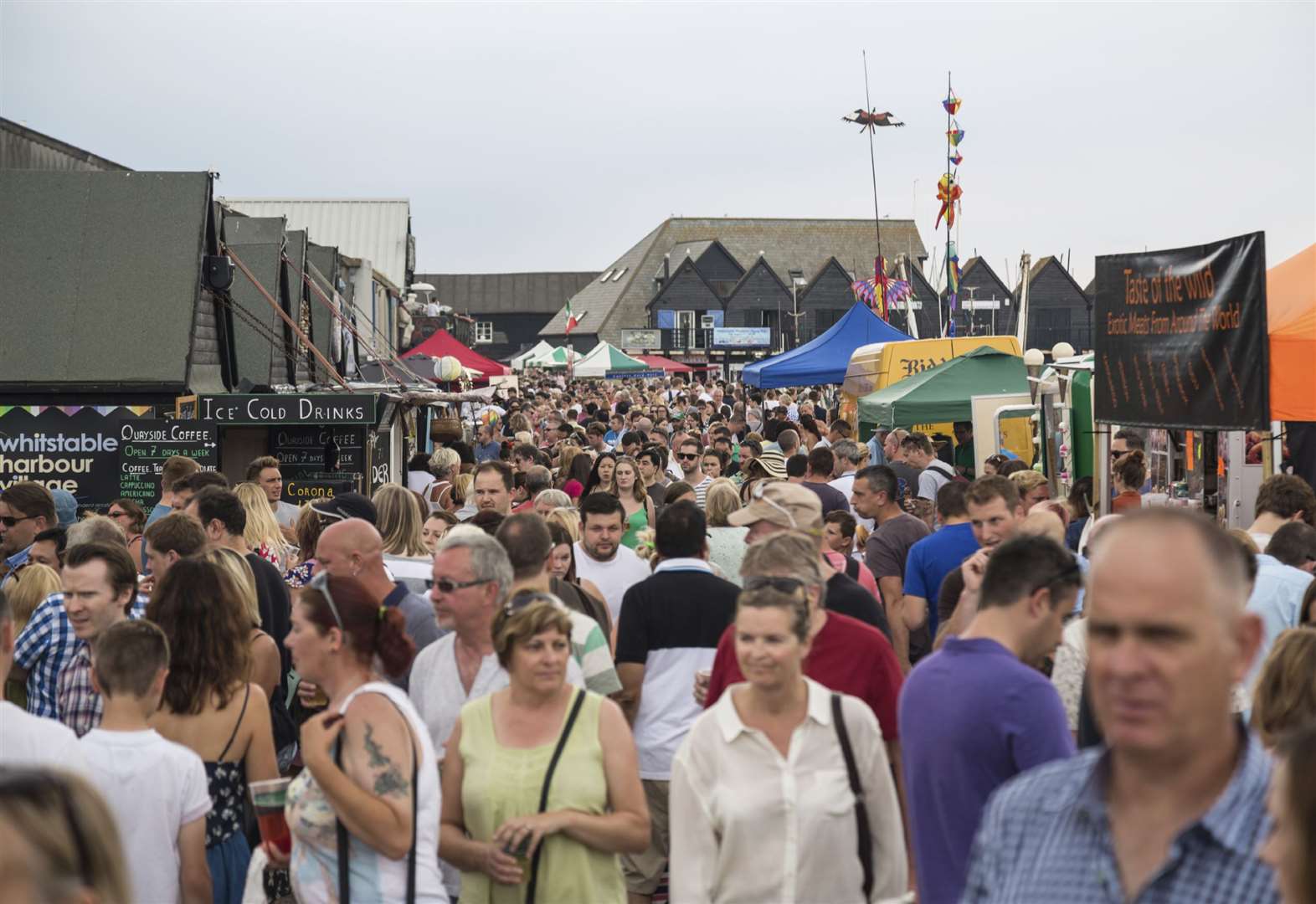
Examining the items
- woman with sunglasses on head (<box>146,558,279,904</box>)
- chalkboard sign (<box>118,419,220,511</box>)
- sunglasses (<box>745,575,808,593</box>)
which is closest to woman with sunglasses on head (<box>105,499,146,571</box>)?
chalkboard sign (<box>118,419,220,511</box>)

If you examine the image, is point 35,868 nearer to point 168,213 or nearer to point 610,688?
point 610,688

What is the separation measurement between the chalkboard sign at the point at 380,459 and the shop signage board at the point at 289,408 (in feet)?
2.61

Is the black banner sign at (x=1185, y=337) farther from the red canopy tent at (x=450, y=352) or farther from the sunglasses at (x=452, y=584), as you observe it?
the red canopy tent at (x=450, y=352)

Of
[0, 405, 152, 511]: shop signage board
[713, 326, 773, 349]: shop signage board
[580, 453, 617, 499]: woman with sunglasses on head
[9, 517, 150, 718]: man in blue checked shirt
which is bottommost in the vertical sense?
[9, 517, 150, 718]: man in blue checked shirt

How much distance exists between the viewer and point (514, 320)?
419 ft

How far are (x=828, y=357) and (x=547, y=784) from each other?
2129 centimetres

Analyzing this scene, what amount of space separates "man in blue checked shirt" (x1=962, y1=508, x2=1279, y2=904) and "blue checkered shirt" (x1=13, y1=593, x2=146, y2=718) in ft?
14.4

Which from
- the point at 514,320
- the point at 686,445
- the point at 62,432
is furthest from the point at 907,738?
the point at 514,320

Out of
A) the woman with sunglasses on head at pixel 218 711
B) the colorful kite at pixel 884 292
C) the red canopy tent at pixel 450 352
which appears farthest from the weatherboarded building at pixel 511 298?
the woman with sunglasses on head at pixel 218 711

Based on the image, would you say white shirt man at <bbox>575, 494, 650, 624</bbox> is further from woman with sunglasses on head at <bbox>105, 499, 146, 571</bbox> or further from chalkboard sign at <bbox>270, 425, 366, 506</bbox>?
chalkboard sign at <bbox>270, 425, 366, 506</bbox>

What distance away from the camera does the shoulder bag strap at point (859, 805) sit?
3912mm

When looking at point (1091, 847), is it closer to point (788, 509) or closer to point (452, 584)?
point (452, 584)

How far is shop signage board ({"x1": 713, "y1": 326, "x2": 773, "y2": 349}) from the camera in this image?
79875 millimetres

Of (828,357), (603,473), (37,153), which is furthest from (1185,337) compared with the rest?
(37,153)
